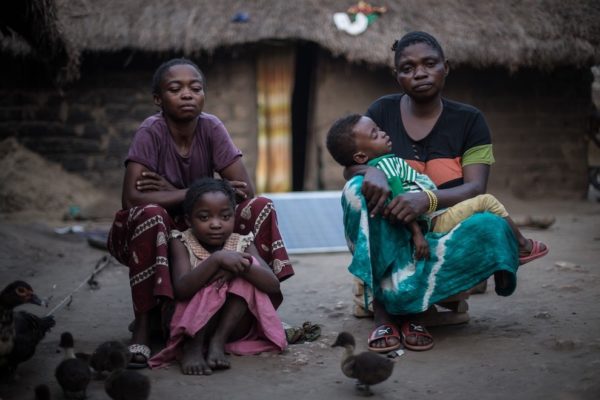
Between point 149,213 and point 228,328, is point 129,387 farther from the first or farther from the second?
point 149,213

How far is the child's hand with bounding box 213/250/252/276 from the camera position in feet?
12.2

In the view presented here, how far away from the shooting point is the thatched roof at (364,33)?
959 cm

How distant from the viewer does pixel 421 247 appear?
12.8 ft

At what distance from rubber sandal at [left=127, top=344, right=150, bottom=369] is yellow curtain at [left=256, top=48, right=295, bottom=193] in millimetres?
6792

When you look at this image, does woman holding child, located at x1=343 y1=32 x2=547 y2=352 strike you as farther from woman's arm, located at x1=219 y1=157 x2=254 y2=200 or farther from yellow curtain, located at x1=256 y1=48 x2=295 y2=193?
yellow curtain, located at x1=256 y1=48 x2=295 y2=193

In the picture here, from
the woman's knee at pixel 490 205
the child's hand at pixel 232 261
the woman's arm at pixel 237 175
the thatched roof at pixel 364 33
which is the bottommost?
the child's hand at pixel 232 261

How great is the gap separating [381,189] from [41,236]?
16.3ft

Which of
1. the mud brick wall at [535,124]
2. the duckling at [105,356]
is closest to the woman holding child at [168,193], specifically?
the duckling at [105,356]

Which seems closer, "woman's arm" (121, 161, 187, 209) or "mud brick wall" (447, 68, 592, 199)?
"woman's arm" (121, 161, 187, 209)

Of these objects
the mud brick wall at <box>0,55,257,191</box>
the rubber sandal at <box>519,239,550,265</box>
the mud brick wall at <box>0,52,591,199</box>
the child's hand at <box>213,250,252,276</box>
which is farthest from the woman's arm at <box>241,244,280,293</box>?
the mud brick wall at <box>0,55,257,191</box>

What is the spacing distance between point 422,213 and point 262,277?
85cm

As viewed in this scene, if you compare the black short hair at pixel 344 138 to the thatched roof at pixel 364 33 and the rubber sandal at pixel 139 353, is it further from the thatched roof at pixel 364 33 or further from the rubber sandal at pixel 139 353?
the thatched roof at pixel 364 33

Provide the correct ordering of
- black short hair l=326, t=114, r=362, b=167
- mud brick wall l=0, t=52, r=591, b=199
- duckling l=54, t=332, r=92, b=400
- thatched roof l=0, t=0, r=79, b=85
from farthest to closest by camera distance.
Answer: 1. mud brick wall l=0, t=52, r=591, b=199
2. thatched roof l=0, t=0, r=79, b=85
3. black short hair l=326, t=114, r=362, b=167
4. duckling l=54, t=332, r=92, b=400

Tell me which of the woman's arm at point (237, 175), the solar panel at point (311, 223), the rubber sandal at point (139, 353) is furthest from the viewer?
the solar panel at point (311, 223)
